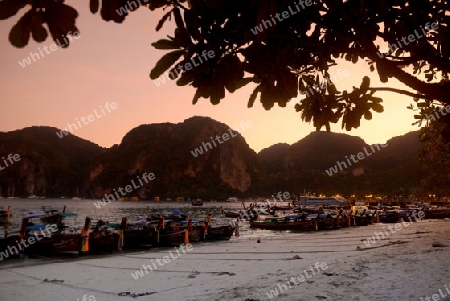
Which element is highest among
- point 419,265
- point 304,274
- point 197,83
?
point 197,83

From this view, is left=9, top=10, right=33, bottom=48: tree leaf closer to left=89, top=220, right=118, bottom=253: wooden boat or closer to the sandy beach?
the sandy beach

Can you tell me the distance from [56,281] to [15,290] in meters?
1.22

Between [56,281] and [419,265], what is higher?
[56,281]

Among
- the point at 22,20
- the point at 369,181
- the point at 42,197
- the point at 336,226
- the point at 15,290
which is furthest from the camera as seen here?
the point at 42,197

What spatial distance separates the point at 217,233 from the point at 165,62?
24937 millimetres

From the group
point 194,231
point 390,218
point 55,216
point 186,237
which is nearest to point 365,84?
point 186,237

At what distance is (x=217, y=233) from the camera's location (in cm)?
2616

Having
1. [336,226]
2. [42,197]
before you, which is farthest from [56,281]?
[42,197]

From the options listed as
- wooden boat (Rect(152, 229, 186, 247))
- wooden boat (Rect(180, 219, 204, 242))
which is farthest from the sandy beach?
wooden boat (Rect(180, 219, 204, 242))

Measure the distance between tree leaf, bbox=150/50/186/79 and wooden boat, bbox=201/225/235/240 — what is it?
2415 cm

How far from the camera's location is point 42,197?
648 ft

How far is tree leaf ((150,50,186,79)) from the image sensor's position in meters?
2.42

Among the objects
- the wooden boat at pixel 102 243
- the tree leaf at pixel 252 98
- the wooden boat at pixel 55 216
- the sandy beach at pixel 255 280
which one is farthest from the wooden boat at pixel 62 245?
the tree leaf at pixel 252 98

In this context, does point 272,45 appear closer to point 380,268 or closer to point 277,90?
point 277,90
